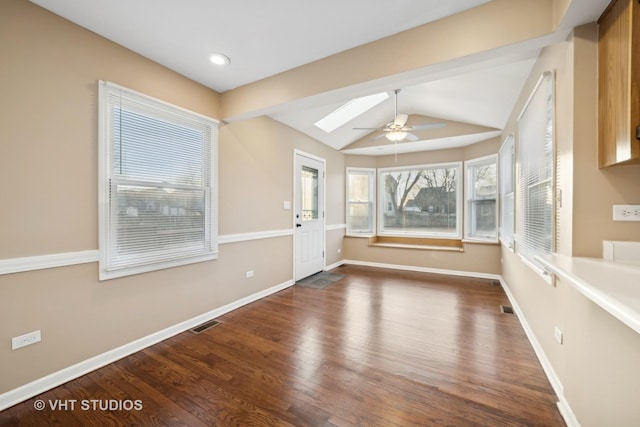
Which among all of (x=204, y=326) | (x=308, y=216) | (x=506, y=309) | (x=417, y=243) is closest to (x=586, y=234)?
(x=506, y=309)

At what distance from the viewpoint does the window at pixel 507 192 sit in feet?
11.9

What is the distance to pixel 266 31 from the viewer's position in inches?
87.1

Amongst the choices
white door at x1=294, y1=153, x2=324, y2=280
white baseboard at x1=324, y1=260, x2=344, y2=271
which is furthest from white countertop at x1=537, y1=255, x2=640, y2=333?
white baseboard at x1=324, y1=260, x2=344, y2=271

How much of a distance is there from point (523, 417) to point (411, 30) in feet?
9.45

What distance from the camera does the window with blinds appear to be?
2.07 m

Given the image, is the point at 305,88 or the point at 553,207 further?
the point at 305,88

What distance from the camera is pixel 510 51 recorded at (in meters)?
1.93

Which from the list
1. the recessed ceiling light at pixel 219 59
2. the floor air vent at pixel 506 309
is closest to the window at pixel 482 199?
the floor air vent at pixel 506 309

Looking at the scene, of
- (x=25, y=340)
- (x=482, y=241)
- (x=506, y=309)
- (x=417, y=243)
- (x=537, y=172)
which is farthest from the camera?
(x=417, y=243)

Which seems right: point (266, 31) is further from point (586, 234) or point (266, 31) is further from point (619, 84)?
point (586, 234)

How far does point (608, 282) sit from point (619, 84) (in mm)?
1090

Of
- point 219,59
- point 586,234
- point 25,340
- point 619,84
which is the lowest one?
point 25,340

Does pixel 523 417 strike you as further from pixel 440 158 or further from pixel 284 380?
pixel 440 158

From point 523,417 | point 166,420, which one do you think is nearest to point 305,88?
point 166,420
